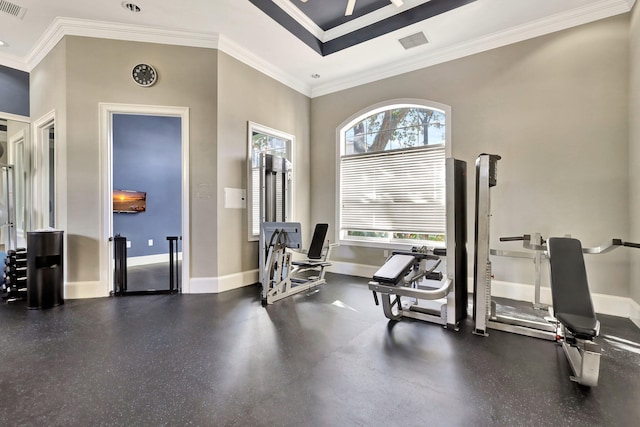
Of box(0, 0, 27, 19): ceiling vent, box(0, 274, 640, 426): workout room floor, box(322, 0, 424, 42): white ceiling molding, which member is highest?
box(322, 0, 424, 42): white ceiling molding

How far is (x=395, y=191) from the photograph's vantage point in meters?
4.97

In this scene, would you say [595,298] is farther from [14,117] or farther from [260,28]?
[14,117]

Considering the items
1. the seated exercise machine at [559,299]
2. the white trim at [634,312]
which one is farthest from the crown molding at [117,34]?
the white trim at [634,312]

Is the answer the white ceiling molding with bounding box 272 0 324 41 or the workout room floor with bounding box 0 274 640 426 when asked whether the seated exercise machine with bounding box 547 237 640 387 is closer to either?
the workout room floor with bounding box 0 274 640 426

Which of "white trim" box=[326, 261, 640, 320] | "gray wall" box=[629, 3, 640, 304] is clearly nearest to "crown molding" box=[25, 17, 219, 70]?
"white trim" box=[326, 261, 640, 320]

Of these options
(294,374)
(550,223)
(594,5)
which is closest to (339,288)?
(294,374)

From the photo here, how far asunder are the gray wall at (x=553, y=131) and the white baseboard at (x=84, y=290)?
17.0 ft

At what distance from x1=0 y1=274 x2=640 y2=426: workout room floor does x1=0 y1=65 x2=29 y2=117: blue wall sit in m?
3.50

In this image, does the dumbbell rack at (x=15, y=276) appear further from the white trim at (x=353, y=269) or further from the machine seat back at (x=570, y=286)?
the machine seat back at (x=570, y=286)

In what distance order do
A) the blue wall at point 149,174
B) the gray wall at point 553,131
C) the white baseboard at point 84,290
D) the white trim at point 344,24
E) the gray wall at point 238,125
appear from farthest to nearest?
the blue wall at point 149,174 < the gray wall at point 238,125 < the white baseboard at point 84,290 < the white trim at point 344,24 < the gray wall at point 553,131

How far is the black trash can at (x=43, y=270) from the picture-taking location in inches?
138

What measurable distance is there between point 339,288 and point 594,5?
468 centimetres

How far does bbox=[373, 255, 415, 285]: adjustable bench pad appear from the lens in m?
2.93

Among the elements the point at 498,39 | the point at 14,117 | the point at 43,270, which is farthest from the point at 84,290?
the point at 498,39
